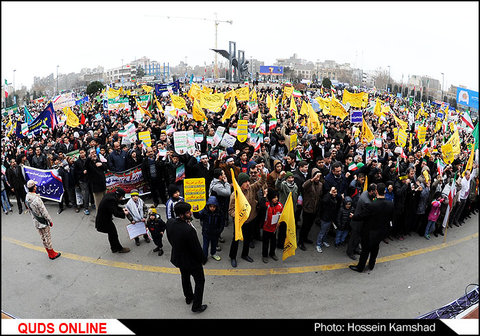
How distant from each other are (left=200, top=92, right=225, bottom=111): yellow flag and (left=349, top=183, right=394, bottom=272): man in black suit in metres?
7.90

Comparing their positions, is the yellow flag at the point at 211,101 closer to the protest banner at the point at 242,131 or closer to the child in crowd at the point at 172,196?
the protest banner at the point at 242,131

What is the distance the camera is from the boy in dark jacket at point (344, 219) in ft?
19.2

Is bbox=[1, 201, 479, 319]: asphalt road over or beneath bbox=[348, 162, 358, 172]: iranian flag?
beneath

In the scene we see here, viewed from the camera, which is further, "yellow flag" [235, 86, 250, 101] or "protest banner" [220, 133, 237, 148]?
"yellow flag" [235, 86, 250, 101]

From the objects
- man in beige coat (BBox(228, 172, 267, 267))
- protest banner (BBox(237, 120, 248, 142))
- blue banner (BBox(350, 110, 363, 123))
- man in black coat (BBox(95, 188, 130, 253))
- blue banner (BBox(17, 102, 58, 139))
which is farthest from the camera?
blue banner (BBox(350, 110, 363, 123))

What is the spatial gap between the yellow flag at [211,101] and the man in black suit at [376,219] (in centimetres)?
790

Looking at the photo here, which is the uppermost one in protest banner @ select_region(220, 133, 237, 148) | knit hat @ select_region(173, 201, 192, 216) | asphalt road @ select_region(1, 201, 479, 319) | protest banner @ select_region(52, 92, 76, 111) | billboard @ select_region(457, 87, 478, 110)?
billboard @ select_region(457, 87, 478, 110)

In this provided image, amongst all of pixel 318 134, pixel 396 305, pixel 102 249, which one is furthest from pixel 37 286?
pixel 318 134

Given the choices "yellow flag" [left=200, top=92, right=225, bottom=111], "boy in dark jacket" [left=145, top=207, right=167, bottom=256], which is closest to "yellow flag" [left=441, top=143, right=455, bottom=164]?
"boy in dark jacket" [left=145, top=207, right=167, bottom=256]

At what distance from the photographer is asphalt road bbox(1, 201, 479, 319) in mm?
4395

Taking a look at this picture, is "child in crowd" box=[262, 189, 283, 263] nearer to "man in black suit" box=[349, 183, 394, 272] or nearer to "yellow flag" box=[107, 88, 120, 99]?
"man in black suit" box=[349, 183, 394, 272]

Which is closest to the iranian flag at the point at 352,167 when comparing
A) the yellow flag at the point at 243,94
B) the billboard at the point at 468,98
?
the billboard at the point at 468,98

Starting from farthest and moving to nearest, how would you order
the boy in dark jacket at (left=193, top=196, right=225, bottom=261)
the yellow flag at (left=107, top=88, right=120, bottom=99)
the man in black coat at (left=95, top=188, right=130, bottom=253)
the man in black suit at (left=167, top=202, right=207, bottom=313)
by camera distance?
the yellow flag at (left=107, top=88, right=120, bottom=99)
the man in black coat at (left=95, top=188, right=130, bottom=253)
the boy in dark jacket at (left=193, top=196, right=225, bottom=261)
the man in black suit at (left=167, top=202, right=207, bottom=313)

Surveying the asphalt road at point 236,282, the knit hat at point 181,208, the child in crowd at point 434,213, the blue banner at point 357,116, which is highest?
the blue banner at point 357,116
